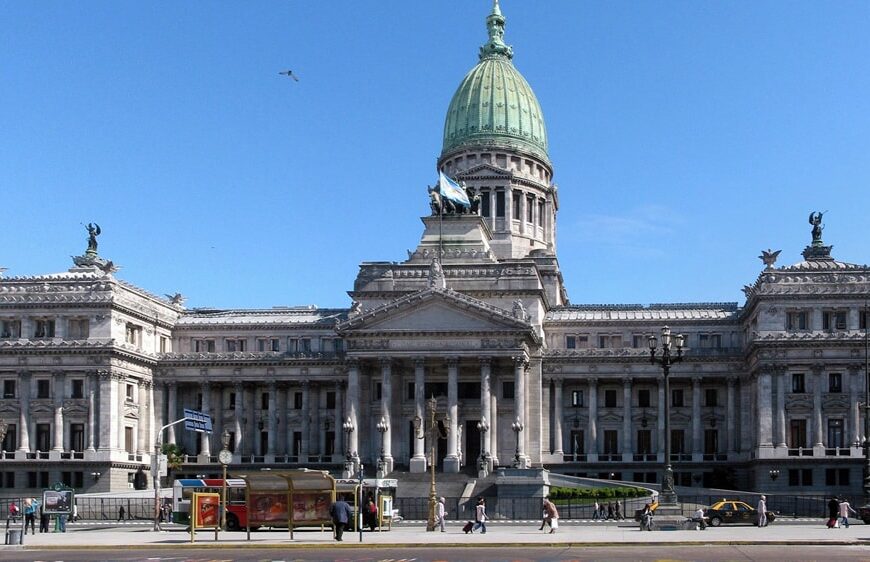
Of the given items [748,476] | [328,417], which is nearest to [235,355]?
[328,417]

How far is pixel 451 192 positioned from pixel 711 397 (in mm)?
34465

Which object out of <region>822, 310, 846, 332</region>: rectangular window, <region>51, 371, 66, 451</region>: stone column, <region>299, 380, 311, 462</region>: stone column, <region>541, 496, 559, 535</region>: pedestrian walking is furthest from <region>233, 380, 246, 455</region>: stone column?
<region>541, 496, 559, 535</region>: pedestrian walking

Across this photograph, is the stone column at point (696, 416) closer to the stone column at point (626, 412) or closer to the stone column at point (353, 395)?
the stone column at point (626, 412)

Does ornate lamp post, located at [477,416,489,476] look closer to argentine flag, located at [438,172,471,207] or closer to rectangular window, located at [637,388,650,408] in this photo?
rectangular window, located at [637,388,650,408]

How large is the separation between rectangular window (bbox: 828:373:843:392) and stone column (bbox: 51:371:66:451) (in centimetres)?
7276

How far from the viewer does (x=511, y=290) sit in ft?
433

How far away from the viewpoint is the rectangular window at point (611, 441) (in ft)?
449

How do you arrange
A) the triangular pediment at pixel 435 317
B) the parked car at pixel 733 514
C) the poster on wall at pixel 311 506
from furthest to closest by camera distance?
1. the triangular pediment at pixel 435 317
2. the parked car at pixel 733 514
3. the poster on wall at pixel 311 506

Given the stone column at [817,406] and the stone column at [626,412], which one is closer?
the stone column at [817,406]

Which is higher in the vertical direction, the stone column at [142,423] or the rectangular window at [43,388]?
the rectangular window at [43,388]

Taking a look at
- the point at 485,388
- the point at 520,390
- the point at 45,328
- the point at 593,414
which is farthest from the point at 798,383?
the point at 45,328

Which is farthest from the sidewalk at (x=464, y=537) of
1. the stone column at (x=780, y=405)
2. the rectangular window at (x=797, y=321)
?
the rectangular window at (x=797, y=321)

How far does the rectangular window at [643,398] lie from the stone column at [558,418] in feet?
26.1

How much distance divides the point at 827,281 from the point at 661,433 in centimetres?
2392
